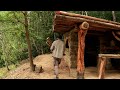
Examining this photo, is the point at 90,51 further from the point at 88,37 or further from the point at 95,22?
the point at 95,22

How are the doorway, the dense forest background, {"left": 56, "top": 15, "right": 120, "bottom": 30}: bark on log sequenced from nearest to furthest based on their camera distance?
{"left": 56, "top": 15, "right": 120, "bottom": 30}: bark on log < the doorway < the dense forest background

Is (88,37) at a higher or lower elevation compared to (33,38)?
higher

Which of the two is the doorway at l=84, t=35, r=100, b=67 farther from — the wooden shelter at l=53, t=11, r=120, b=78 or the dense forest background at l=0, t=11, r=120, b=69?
the dense forest background at l=0, t=11, r=120, b=69

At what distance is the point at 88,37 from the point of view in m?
14.4

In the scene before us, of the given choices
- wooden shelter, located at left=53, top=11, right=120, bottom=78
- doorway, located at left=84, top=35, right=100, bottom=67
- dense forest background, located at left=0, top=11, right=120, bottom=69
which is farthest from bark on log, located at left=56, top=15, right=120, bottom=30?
dense forest background, located at left=0, top=11, right=120, bottom=69

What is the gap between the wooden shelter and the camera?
8938 millimetres

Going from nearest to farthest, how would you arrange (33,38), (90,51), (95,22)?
(95,22) → (90,51) → (33,38)

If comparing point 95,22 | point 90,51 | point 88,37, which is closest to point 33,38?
point 88,37

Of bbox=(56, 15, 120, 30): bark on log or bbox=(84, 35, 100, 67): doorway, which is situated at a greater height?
bbox=(56, 15, 120, 30): bark on log

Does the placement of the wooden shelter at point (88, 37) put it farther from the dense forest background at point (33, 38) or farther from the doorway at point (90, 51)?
the dense forest background at point (33, 38)
